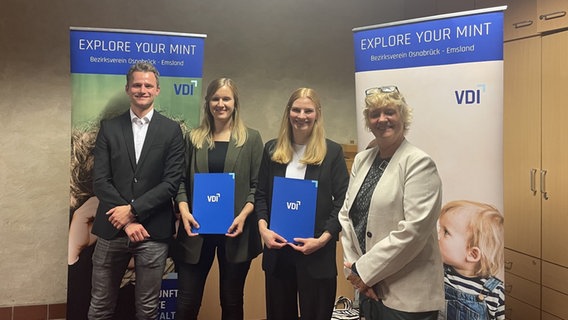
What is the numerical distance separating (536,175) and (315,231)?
1.65 m

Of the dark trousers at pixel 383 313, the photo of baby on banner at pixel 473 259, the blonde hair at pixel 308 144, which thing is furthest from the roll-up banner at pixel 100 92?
the photo of baby on banner at pixel 473 259

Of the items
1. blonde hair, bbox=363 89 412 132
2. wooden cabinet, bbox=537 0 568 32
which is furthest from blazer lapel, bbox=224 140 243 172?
wooden cabinet, bbox=537 0 568 32

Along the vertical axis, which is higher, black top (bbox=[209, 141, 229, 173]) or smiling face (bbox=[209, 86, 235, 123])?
smiling face (bbox=[209, 86, 235, 123])

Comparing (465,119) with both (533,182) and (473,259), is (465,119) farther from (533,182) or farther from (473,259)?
(533,182)

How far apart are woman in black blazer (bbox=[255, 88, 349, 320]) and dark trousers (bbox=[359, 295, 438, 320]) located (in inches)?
8.5

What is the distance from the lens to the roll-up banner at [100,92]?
2.58 meters

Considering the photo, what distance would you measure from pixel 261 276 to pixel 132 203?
1.37 meters

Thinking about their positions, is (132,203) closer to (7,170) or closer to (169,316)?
(169,316)

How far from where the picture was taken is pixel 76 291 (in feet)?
8.70

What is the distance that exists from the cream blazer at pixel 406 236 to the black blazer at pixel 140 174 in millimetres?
1011

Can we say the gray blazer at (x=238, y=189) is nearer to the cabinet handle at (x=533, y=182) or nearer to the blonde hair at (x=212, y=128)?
the blonde hair at (x=212, y=128)

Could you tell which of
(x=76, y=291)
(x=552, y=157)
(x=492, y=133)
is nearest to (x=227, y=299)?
(x=76, y=291)

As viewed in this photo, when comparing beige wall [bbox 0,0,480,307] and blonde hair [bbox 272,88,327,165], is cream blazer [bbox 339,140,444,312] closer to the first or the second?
blonde hair [bbox 272,88,327,165]

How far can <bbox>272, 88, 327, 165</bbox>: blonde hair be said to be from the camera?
2.21 metres
